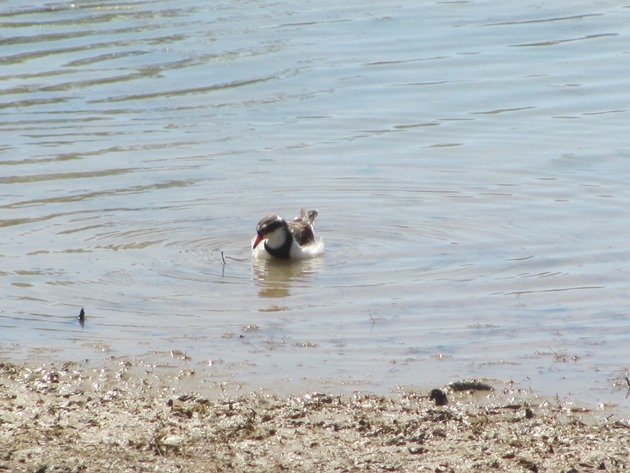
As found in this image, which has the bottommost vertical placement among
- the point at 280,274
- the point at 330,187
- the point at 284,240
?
the point at 280,274

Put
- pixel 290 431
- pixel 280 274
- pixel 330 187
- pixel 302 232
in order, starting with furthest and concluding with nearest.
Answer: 1. pixel 330 187
2. pixel 302 232
3. pixel 280 274
4. pixel 290 431

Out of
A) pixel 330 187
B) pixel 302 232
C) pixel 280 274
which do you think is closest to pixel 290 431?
pixel 280 274

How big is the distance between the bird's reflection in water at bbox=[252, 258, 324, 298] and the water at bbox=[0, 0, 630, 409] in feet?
0.12

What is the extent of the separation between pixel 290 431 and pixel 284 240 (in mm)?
5559

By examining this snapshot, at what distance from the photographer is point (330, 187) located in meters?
15.3

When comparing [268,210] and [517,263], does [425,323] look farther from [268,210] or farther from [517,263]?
[268,210]

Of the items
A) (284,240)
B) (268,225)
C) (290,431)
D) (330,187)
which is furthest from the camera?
(330,187)

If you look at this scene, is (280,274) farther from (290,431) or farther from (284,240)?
(290,431)

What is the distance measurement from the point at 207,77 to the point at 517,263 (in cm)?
1001

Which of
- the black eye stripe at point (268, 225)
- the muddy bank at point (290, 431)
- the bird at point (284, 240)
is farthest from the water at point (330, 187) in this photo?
the muddy bank at point (290, 431)

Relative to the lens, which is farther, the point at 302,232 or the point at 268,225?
the point at 302,232

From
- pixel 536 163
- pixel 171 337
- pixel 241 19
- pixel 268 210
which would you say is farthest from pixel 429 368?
pixel 241 19

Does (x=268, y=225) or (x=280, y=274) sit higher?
(x=268, y=225)

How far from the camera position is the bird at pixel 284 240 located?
1309 centimetres
